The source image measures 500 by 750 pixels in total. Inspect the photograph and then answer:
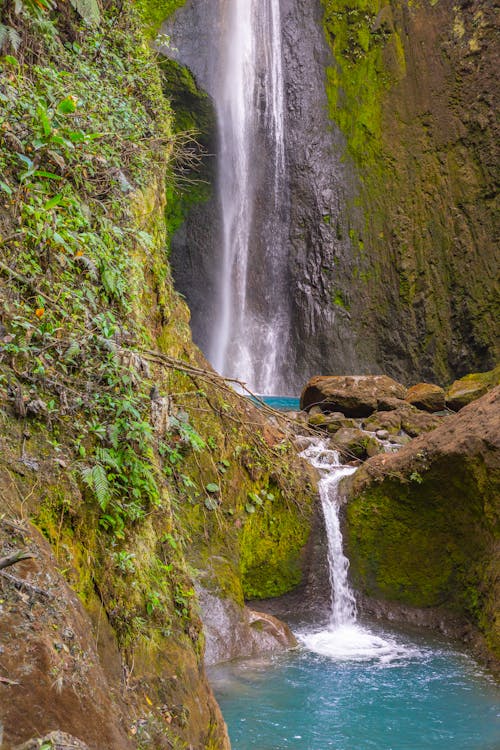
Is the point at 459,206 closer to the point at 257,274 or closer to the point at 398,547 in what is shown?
the point at 257,274

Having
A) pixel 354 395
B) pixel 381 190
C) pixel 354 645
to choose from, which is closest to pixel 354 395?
pixel 354 395

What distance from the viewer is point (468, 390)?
47.3ft

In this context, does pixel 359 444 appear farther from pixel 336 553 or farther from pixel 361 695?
pixel 361 695

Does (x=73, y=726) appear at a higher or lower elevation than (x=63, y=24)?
lower

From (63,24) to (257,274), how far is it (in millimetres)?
16790

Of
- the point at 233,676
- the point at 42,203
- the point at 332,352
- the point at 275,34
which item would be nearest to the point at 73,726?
the point at 42,203

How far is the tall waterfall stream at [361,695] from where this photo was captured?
14.6ft

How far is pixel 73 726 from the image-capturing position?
6.08 feet

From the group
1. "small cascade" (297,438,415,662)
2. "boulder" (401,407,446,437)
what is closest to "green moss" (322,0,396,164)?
"boulder" (401,407,446,437)

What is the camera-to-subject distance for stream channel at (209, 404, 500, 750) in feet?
14.6

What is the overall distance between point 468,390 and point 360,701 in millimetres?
10517

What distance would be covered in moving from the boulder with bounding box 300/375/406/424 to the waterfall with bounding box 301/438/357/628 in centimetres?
476

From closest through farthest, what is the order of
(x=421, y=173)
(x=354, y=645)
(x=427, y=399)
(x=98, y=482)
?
(x=98, y=482), (x=354, y=645), (x=427, y=399), (x=421, y=173)

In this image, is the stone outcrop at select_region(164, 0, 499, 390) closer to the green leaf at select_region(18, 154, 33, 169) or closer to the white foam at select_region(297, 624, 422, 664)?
the white foam at select_region(297, 624, 422, 664)
